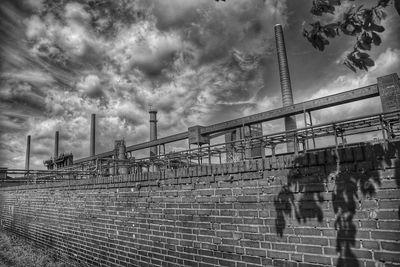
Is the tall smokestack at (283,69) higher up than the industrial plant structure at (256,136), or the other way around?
the tall smokestack at (283,69)

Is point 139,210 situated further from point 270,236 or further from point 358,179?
point 358,179

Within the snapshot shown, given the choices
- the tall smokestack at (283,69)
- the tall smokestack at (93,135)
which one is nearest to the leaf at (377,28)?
the tall smokestack at (283,69)

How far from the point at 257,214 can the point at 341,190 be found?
1108mm

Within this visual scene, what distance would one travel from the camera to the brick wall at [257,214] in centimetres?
268

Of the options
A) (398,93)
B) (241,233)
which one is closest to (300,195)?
(241,233)

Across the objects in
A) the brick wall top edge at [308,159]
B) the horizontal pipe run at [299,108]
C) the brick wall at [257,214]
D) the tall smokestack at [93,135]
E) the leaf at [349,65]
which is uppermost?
the tall smokestack at [93,135]

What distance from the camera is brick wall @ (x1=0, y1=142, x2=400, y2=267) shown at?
8.79 ft

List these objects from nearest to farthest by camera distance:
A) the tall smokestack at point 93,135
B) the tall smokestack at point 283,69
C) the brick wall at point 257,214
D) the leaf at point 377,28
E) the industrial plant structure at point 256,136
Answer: the leaf at point 377,28
the brick wall at point 257,214
the industrial plant structure at point 256,136
the tall smokestack at point 283,69
the tall smokestack at point 93,135

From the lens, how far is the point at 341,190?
9.45 ft

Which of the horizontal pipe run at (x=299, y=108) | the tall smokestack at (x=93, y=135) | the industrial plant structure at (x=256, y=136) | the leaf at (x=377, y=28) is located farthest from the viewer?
the tall smokestack at (x=93, y=135)

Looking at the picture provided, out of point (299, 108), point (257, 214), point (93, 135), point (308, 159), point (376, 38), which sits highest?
point (93, 135)

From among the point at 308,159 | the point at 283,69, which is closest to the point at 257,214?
the point at 308,159

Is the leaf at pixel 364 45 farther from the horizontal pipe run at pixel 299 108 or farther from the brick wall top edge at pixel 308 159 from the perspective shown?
the horizontal pipe run at pixel 299 108

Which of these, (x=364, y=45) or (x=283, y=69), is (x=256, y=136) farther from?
(x=283, y=69)
